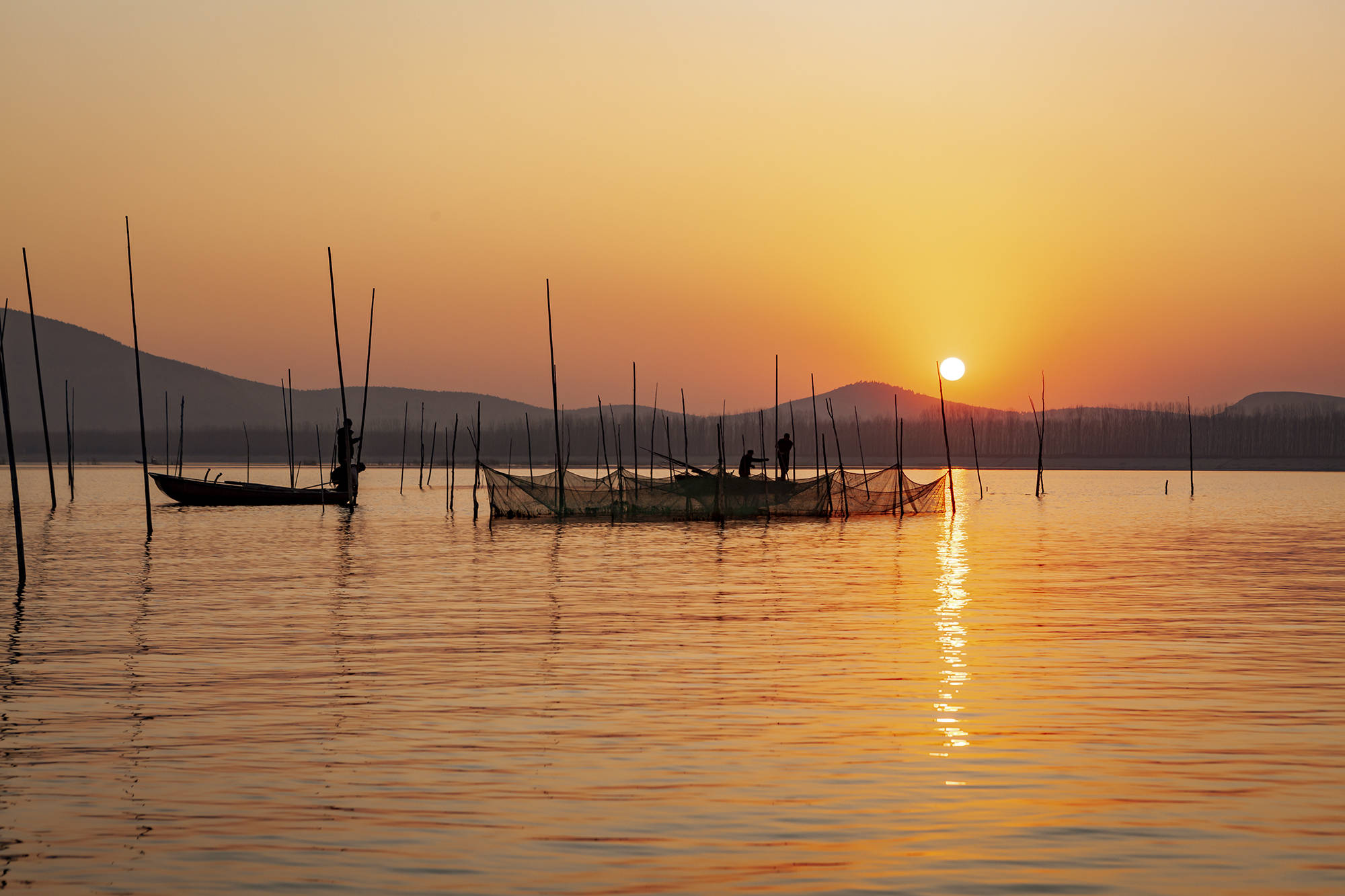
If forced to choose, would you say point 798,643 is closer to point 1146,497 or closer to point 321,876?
point 321,876

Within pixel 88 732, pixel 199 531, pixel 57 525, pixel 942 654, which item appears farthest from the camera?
pixel 57 525

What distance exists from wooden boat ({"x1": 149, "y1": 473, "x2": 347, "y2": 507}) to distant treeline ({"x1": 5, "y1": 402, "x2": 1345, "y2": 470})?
2326 centimetres

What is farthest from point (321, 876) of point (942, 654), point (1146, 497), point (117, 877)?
point (1146, 497)

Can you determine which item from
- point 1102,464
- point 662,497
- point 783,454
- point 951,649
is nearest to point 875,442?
point 1102,464

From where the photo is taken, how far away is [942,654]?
12164 millimetres

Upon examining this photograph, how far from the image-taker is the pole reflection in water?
866 centimetres

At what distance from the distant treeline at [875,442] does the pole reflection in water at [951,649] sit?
4302 cm

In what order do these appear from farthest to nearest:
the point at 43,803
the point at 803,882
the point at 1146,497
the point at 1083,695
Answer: the point at 1146,497
the point at 1083,695
the point at 43,803
the point at 803,882

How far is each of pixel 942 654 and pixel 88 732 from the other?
688cm

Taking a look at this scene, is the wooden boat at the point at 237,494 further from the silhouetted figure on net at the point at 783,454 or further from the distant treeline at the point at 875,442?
the distant treeline at the point at 875,442

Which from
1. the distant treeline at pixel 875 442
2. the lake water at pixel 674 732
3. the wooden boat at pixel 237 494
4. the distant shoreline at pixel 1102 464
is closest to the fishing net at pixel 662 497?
the wooden boat at pixel 237 494

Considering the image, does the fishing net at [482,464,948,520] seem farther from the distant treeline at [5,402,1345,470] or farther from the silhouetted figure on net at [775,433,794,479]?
the distant treeline at [5,402,1345,470]

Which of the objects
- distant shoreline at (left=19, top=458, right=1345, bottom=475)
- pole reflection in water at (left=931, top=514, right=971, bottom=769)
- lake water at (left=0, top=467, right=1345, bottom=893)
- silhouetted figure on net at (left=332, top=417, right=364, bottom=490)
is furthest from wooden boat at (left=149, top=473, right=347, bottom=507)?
distant shoreline at (left=19, top=458, right=1345, bottom=475)

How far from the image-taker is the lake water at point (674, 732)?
599 centimetres
